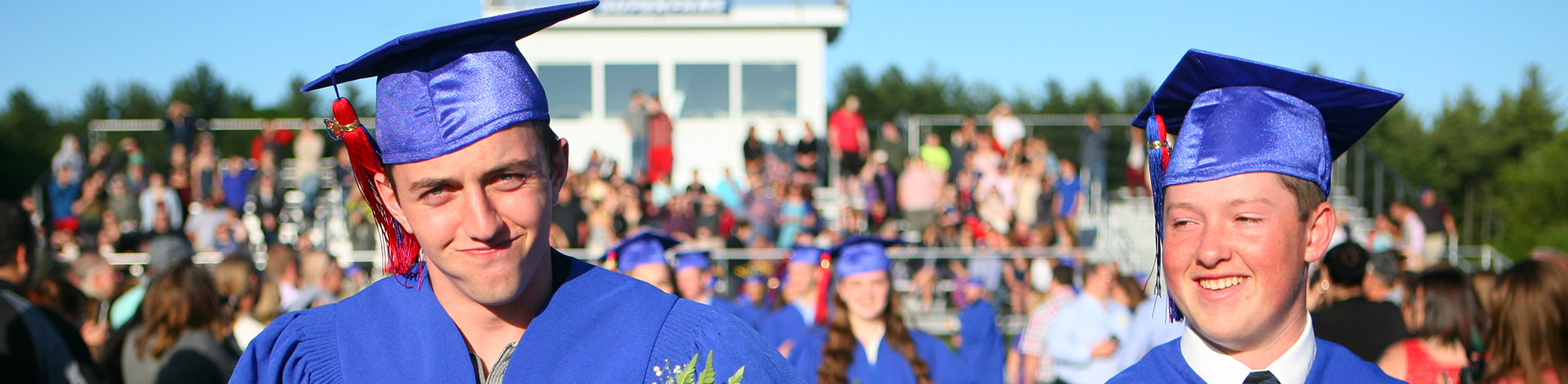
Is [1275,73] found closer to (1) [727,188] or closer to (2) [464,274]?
(2) [464,274]

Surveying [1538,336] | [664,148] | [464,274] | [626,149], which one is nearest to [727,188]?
[664,148]

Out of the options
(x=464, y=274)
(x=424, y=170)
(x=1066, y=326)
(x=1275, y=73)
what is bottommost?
(x=1066, y=326)

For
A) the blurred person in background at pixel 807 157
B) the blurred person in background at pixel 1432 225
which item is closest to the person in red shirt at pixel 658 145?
the blurred person in background at pixel 807 157

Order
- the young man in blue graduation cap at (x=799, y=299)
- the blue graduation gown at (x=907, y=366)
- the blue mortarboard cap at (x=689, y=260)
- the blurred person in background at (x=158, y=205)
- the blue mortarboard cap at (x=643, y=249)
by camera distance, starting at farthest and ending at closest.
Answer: the blurred person in background at (x=158, y=205)
the blue mortarboard cap at (x=689, y=260)
the young man in blue graduation cap at (x=799, y=299)
the blue mortarboard cap at (x=643, y=249)
the blue graduation gown at (x=907, y=366)

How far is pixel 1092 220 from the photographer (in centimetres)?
1694

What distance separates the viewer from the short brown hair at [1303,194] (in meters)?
2.19

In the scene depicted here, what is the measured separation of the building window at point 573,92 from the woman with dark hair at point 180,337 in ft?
48.3

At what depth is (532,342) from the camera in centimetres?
210

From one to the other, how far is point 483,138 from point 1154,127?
52.5 inches

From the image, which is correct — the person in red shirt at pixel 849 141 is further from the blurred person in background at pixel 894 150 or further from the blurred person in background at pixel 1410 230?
the blurred person in background at pixel 1410 230

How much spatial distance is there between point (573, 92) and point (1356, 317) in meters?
15.6

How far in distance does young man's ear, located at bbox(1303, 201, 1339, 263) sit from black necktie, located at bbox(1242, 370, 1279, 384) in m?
0.24

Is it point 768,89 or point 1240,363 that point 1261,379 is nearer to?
point 1240,363

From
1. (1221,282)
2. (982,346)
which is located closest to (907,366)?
(982,346)
